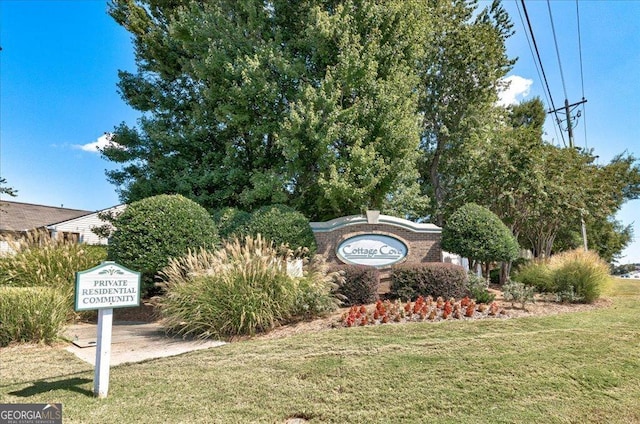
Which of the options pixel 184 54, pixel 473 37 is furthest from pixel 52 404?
pixel 473 37

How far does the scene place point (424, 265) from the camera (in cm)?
895

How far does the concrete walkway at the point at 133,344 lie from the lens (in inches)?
224

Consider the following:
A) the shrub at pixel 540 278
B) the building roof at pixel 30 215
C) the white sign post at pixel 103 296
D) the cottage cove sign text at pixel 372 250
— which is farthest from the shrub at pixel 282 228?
the building roof at pixel 30 215

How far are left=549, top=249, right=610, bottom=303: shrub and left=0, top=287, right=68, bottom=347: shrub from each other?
1010 centimetres

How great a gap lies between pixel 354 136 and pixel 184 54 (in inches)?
311

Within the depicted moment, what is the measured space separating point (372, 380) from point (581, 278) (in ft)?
23.7

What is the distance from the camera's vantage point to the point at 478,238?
34.1 feet

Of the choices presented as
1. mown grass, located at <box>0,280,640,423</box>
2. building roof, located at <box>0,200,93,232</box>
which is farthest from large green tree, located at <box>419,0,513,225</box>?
building roof, located at <box>0,200,93,232</box>

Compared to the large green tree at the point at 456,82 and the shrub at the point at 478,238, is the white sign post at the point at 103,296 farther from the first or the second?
the large green tree at the point at 456,82

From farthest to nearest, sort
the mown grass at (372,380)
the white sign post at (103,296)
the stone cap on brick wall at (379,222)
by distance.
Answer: the stone cap on brick wall at (379,222), the white sign post at (103,296), the mown grass at (372,380)

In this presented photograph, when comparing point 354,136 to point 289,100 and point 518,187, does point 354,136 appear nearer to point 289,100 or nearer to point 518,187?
point 289,100

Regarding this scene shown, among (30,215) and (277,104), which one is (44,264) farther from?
(30,215)

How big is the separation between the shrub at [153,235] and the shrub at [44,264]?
861 millimetres

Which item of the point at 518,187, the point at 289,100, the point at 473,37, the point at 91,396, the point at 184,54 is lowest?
the point at 91,396
